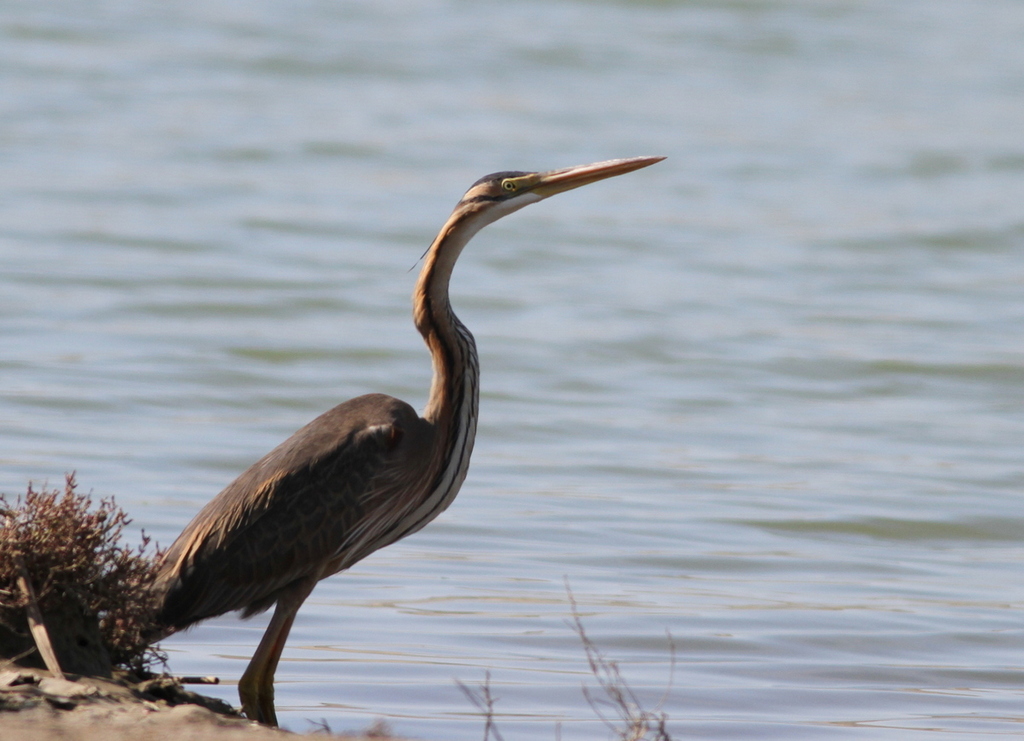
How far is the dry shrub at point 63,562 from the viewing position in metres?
4.56

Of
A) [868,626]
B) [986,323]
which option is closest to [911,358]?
[986,323]

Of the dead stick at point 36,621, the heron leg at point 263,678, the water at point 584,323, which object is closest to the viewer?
the dead stick at point 36,621

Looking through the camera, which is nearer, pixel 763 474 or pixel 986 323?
pixel 763 474

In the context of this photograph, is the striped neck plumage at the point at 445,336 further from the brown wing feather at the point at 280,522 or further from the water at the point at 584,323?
the water at the point at 584,323

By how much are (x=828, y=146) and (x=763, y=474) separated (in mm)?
15018

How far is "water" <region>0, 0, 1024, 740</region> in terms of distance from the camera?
6.72 meters

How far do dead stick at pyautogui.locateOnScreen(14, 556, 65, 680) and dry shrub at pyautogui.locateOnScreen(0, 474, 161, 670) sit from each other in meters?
0.02

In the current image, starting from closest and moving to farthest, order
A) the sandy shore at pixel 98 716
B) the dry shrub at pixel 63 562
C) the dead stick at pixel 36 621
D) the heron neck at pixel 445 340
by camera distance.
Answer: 1. the sandy shore at pixel 98 716
2. the dead stick at pixel 36 621
3. the dry shrub at pixel 63 562
4. the heron neck at pixel 445 340

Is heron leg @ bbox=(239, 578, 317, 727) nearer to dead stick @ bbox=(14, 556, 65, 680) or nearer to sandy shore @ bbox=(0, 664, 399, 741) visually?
sandy shore @ bbox=(0, 664, 399, 741)

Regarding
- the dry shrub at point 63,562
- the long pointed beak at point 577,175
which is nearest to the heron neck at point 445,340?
the long pointed beak at point 577,175

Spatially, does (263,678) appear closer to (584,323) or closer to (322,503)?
(322,503)

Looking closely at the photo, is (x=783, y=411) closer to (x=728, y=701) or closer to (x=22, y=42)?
(x=728, y=701)

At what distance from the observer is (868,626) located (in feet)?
23.6

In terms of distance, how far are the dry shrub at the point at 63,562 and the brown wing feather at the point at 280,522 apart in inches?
18.9
